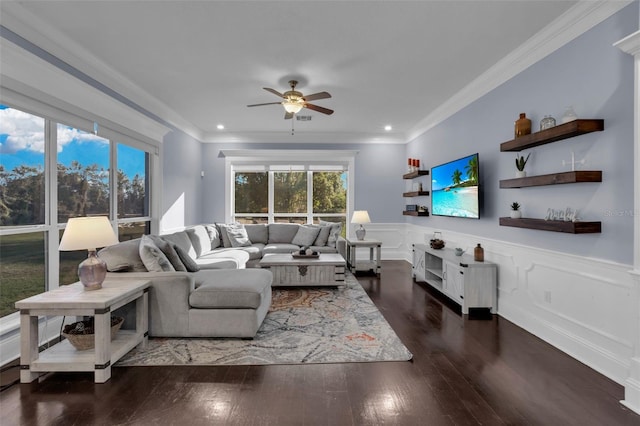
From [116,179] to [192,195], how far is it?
92.0 inches

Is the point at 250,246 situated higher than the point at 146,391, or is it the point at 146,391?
the point at 250,246

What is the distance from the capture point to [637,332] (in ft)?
6.55

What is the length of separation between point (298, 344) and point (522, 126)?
291 centimetres

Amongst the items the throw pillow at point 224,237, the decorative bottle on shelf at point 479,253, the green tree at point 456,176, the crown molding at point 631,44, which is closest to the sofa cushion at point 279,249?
the throw pillow at point 224,237

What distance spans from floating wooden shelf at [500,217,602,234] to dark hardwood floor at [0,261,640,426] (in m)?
1.03

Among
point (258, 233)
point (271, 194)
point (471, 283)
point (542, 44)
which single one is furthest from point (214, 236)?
point (542, 44)

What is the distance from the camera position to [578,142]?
2.64m

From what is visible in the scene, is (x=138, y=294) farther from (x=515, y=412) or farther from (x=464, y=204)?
(x=464, y=204)

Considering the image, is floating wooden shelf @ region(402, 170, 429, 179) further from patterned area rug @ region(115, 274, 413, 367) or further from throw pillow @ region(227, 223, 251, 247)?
throw pillow @ region(227, 223, 251, 247)

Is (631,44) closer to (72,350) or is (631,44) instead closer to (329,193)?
(72,350)

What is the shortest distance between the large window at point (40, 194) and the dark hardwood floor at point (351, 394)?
1.11m

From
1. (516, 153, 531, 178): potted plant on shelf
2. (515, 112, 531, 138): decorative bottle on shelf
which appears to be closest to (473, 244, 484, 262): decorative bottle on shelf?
(516, 153, 531, 178): potted plant on shelf

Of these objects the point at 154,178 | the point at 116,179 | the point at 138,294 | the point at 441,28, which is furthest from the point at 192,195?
the point at 441,28

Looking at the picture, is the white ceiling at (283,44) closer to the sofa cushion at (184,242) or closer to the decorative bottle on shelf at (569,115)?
the decorative bottle on shelf at (569,115)
